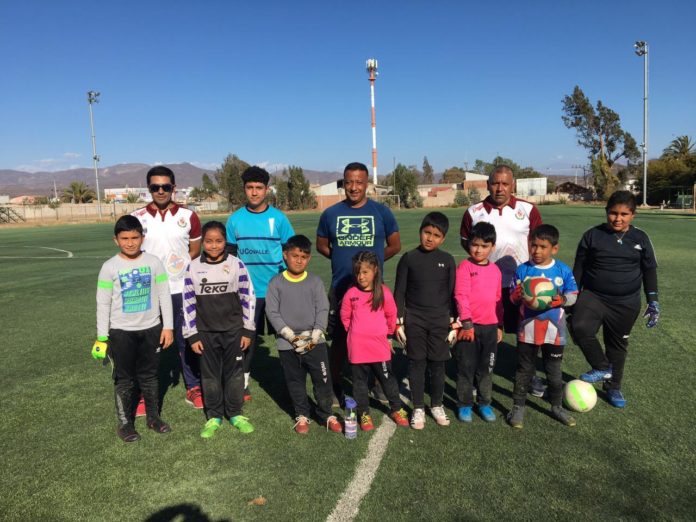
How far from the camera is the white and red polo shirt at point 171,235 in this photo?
4465 millimetres

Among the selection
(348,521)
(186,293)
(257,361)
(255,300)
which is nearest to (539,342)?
(348,521)

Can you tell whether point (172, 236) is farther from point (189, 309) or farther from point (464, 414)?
point (464, 414)

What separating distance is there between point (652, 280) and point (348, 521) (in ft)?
11.4

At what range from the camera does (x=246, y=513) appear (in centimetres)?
295

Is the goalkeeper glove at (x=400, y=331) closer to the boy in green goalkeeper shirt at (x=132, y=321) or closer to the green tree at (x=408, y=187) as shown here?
the boy in green goalkeeper shirt at (x=132, y=321)

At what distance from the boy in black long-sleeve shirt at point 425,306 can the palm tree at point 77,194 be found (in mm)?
91844

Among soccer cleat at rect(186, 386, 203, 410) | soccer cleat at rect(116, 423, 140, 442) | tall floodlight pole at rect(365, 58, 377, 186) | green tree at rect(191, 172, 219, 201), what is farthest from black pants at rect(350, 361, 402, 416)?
green tree at rect(191, 172, 219, 201)

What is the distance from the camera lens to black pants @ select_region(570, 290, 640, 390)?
14.2ft

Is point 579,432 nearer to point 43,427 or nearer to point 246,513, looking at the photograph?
point 246,513

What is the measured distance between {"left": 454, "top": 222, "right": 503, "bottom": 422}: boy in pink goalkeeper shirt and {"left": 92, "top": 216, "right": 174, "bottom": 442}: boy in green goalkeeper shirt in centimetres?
257

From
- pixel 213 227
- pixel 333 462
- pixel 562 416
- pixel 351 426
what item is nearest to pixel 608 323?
pixel 562 416

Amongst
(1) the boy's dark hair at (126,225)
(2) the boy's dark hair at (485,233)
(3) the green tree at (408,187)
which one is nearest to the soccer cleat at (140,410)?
(1) the boy's dark hair at (126,225)

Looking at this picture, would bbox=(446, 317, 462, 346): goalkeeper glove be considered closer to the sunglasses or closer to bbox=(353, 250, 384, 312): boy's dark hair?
bbox=(353, 250, 384, 312): boy's dark hair

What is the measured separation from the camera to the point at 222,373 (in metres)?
4.23
